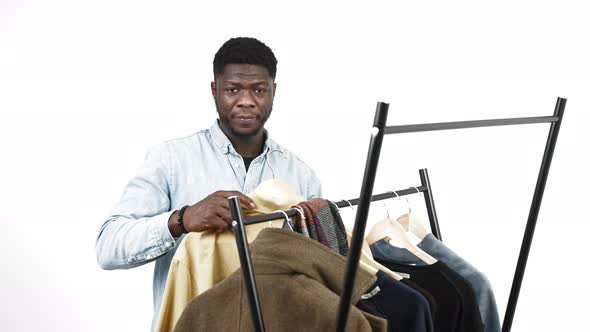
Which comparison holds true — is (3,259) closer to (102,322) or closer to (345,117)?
(102,322)

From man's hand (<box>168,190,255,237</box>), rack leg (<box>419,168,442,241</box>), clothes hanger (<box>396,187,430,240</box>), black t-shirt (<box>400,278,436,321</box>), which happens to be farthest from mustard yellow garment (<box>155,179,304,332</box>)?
rack leg (<box>419,168,442,241</box>)

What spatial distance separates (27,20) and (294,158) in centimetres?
150

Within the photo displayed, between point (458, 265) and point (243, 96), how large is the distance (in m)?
0.76

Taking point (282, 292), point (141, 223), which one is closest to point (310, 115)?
point (141, 223)

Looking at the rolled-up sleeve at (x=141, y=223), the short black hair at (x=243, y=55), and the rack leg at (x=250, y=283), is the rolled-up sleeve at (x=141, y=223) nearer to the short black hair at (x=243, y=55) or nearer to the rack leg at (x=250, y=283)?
the short black hair at (x=243, y=55)

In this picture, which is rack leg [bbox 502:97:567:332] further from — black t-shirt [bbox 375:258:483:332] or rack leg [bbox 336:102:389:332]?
rack leg [bbox 336:102:389:332]

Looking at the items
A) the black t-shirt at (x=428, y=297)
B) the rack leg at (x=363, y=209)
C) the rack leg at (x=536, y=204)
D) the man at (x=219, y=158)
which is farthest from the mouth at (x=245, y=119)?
the rack leg at (x=363, y=209)

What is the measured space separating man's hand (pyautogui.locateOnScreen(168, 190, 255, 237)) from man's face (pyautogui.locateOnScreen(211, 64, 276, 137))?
0.61 meters

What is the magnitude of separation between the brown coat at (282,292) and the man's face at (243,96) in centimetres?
75

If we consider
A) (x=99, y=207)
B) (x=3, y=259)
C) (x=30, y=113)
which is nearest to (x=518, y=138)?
(x=99, y=207)

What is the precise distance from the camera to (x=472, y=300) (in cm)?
174

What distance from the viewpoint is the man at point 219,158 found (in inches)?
79.2

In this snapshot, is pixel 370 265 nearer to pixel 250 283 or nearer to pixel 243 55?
pixel 250 283

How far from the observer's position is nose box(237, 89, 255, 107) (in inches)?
84.8
